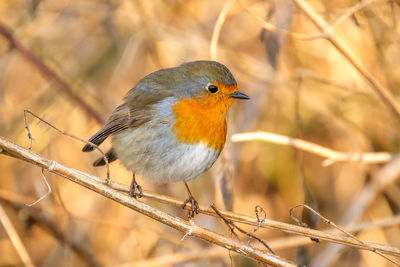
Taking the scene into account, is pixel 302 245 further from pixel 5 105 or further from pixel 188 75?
pixel 5 105

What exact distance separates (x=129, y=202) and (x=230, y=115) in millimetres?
1860

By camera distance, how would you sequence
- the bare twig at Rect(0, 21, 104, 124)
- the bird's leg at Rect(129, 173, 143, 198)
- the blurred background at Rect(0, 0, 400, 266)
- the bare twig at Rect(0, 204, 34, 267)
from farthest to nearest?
the blurred background at Rect(0, 0, 400, 266) → the bare twig at Rect(0, 21, 104, 124) → the bare twig at Rect(0, 204, 34, 267) → the bird's leg at Rect(129, 173, 143, 198)

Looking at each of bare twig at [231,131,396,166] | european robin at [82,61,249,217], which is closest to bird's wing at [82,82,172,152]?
european robin at [82,61,249,217]

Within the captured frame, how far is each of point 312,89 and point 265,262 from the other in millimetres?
2628

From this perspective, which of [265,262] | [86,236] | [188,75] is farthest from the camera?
[86,236]

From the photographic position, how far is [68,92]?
3453mm

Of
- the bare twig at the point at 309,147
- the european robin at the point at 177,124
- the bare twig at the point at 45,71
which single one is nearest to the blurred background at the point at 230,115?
the bare twig at the point at 45,71

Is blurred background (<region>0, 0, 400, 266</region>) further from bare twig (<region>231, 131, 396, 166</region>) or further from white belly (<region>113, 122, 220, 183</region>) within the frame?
white belly (<region>113, 122, 220, 183</region>)

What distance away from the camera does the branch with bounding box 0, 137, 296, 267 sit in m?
1.93

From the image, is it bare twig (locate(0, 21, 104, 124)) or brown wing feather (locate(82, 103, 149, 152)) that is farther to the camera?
bare twig (locate(0, 21, 104, 124))

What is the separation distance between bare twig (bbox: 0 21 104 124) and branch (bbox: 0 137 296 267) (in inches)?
59.2

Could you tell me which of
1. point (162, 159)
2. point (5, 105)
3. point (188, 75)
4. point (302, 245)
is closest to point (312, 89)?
point (302, 245)

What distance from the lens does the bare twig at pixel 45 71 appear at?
3.26 metres

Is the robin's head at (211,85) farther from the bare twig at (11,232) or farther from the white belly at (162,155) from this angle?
the bare twig at (11,232)
